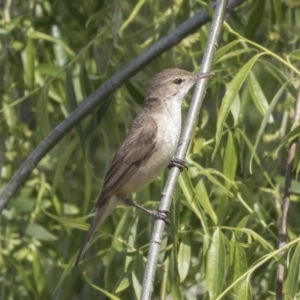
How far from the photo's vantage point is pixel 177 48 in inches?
203

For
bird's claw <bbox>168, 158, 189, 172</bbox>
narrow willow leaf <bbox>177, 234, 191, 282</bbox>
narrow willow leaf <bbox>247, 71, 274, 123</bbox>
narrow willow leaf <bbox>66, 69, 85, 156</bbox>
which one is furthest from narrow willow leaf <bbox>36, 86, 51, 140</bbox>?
narrow willow leaf <bbox>247, 71, 274, 123</bbox>

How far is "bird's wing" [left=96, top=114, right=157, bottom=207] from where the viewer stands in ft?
15.1

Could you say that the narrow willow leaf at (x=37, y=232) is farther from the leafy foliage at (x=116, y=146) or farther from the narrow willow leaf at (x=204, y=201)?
the narrow willow leaf at (x=204, y=201)

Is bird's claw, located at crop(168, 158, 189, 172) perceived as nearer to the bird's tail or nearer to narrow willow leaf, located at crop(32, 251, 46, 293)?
the bird's tail

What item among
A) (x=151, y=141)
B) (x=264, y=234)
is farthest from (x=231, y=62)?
(x=264, y=234)

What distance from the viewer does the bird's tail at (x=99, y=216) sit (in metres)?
4.20

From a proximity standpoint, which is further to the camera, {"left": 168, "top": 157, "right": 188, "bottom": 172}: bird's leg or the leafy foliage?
the leafy foliage

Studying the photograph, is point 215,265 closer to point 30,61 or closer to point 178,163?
point 178,163

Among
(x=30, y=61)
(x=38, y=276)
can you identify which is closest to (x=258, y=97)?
(x=30, y=61)

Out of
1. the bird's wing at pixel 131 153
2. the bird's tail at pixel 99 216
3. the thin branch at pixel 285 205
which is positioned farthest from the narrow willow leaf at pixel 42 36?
the thin branch at pixel 285 205

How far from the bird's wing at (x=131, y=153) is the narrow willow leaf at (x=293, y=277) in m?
1.27

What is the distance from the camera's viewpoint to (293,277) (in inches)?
138

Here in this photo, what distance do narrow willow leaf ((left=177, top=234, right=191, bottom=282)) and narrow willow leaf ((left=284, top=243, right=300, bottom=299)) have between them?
0.67m

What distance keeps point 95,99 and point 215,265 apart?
1335 millimetres
